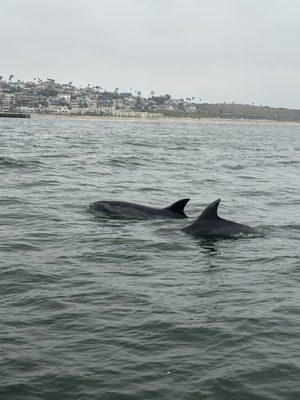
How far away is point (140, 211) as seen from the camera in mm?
18625

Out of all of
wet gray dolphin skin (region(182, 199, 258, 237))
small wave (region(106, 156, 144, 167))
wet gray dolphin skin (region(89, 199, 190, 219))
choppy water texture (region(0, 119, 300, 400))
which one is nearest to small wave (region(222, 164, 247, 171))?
small wave (region(106, 156, 144, 167))

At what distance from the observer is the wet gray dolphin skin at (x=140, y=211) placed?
18.4 metres

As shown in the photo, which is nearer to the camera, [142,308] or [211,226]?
[142,308]

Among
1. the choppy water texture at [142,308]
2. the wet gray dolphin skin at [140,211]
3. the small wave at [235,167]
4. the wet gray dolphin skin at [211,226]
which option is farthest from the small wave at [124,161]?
the wet gray dolphin skin at [211,226]

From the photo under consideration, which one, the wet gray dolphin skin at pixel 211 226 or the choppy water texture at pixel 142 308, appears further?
the wet gray dolphin skin at pixel 211 226

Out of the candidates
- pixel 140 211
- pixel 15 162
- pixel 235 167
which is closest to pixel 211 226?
pixel 140 211

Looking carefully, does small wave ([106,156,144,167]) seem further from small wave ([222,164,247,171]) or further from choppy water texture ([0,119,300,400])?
choppy water texture ([0,119,300,400])

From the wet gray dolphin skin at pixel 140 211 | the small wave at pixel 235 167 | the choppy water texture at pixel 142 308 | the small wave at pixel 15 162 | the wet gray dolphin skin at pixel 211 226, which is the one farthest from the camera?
the small wave at pixel 235 167

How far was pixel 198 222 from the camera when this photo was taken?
16109 mm

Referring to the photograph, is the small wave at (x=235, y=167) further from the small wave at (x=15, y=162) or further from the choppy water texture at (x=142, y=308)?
the choppy water texture at (x=142, y=308)

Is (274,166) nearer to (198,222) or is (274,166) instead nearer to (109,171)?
(109,171)

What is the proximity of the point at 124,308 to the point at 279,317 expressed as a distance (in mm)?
2612

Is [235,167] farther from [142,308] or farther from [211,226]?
[142,308]

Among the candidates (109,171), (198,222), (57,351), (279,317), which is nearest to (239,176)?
(109,171)
